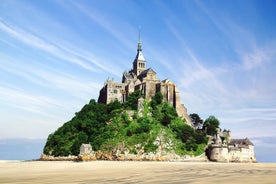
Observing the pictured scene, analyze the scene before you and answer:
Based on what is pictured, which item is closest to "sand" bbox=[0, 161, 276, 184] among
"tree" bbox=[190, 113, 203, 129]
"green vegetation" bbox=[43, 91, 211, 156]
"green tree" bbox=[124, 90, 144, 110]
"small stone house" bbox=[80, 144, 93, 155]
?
"small stone house" bbox=[80, 144, 93, 155]

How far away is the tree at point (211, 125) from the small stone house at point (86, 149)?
28364mm

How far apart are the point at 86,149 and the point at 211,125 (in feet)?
97.7

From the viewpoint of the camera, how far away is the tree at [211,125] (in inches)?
2817

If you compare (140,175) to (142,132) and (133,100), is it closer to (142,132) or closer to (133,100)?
(142,132)

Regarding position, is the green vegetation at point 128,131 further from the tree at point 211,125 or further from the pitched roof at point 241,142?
the pitched roof at point 241,142

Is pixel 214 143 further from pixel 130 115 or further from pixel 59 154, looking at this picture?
pixel 59 154

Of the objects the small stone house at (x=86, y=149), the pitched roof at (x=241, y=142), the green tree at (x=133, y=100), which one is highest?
the green tree at (x=133, y=100)

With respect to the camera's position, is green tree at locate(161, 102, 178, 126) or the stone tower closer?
green tree at locate(161, 102, 178, 126)

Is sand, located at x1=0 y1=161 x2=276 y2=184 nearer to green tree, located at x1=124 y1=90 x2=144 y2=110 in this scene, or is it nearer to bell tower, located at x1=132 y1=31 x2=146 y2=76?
green tree, located at x1=124 y1=90 x2=144 y2=110

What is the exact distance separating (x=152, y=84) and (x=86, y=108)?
51.6 feet

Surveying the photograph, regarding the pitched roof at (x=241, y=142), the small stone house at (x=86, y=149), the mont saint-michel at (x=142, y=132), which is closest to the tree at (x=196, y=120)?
the mont saint-michel at (x=142, y=132)

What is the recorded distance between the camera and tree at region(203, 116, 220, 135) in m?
71.6

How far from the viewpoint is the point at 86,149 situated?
184 feet

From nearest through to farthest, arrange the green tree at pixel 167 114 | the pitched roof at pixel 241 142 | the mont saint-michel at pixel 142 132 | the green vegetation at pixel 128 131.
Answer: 1. the mont saint-michel at pixel 142 132
2. the green vegetation at pixel 128 131
3. the green tree at pixel 167 114
4. the pitched roof at pixel 241 142
